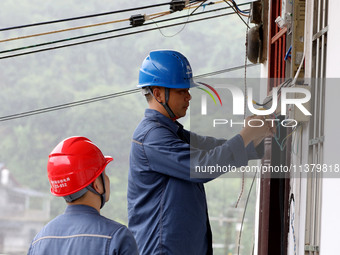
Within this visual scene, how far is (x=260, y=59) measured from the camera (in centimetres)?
685

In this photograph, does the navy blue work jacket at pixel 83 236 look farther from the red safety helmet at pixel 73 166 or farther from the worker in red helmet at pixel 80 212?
the red safety helmet at pixel 73 166

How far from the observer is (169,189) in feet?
12.1

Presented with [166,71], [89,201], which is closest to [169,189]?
[166,71]

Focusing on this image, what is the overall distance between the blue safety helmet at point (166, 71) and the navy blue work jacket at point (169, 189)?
22cm

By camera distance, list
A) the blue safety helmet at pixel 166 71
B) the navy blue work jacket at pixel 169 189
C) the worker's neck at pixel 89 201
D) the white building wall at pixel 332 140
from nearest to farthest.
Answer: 1. the worker's neck at pixel 89 201
2. the white building wall at pixel 332 140
3. the navy blue work jacket at pixel 169 189
4. the blue safety helmet at pixel 166 71

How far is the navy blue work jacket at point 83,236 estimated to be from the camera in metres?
2.64

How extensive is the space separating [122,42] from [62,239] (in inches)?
2364

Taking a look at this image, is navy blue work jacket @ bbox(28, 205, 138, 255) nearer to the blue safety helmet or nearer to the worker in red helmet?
the worker in red helmet

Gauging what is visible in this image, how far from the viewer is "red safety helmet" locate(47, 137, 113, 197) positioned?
111 inches

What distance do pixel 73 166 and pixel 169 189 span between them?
95 cm

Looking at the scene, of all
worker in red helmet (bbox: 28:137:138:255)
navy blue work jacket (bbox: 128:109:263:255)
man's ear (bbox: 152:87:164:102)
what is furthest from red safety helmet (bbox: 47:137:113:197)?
man's ear (bbox: 152:87:164:102)

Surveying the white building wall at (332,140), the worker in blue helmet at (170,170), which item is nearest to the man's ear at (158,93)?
the worker in blue helmet at (170,170)

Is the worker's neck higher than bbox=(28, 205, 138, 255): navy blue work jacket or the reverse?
higher

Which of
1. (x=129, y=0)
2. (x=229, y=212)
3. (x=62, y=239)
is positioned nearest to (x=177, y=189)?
(x=62, y=239)
